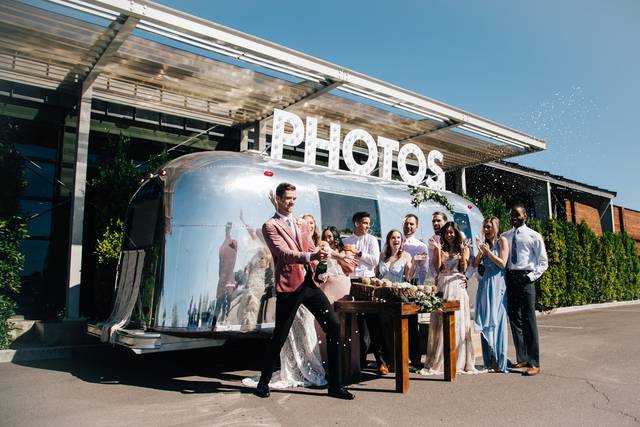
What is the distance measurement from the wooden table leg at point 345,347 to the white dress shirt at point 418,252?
1.70 m

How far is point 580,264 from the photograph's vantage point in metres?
16.6

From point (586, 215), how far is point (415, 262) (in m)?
20.7

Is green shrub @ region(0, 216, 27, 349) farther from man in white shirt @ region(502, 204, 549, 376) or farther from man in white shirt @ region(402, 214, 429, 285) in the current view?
man in white shirt @ region(502, 204, 549, 376)

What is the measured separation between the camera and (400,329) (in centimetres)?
523

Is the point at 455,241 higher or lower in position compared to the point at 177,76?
lower

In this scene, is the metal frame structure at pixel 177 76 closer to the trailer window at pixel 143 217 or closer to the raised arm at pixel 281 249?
the trailer window at pixel 143 217

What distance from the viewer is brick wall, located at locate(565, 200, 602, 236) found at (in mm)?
23125

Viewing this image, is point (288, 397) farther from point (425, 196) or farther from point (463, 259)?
point (425, 196)

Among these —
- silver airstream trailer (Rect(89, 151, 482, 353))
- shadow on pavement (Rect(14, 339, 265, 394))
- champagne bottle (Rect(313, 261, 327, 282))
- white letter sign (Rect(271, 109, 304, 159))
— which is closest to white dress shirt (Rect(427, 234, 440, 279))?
silver airstream trailer (Rect(89, 151, 482, 353))

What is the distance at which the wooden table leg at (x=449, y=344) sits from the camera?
5.77 m

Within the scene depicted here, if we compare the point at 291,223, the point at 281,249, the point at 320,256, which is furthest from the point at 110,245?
the point at 320,256

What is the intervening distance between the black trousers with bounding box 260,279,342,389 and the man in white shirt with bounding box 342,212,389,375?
4.33 feet

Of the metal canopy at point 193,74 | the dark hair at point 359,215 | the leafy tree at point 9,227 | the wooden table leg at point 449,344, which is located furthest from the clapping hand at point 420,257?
the leafy tree at point 9,227

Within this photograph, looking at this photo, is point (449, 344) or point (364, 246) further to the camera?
point (364, 246)
